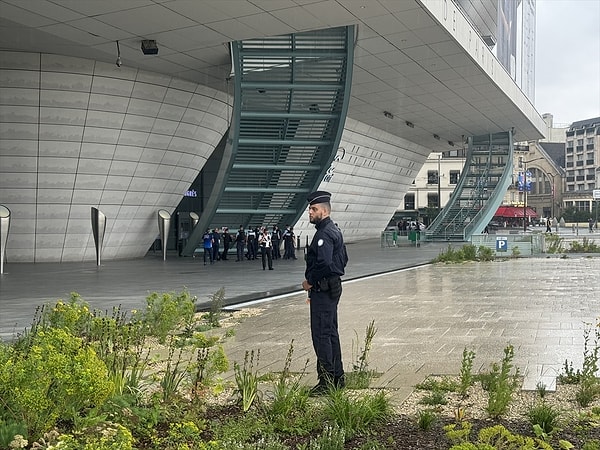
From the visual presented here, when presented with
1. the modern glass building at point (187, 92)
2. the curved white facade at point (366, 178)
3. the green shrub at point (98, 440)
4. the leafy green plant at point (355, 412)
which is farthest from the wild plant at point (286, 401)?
the curved white facade at point (366, 178)

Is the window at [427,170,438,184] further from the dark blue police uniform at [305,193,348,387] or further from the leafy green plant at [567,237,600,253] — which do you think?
Result: the dark blue police uniform at [305,193,348,387]

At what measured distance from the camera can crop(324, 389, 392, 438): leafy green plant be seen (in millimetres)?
5098

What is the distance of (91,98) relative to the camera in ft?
87.2

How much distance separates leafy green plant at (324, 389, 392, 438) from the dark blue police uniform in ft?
2.96

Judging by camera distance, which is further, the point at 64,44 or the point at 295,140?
the point at 295,140

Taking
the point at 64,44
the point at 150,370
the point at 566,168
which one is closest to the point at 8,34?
the point at 64,44

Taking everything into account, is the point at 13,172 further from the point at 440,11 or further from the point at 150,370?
the point at 150,370

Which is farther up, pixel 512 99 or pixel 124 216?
pixel 512 99

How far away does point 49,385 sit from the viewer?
14.9 feet

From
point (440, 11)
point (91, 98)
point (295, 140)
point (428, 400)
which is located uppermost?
point (440, 11)

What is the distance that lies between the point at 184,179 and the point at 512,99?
747 inches

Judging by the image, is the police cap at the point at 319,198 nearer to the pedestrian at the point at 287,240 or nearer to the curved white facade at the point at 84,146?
the curved white facade at the point at 84,146

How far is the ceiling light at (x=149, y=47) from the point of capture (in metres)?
22.8

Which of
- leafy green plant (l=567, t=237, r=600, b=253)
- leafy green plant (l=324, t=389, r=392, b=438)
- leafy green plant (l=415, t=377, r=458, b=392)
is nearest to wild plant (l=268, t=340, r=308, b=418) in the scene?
leafy green plant (l=324, t=389, r=392, b=438)
